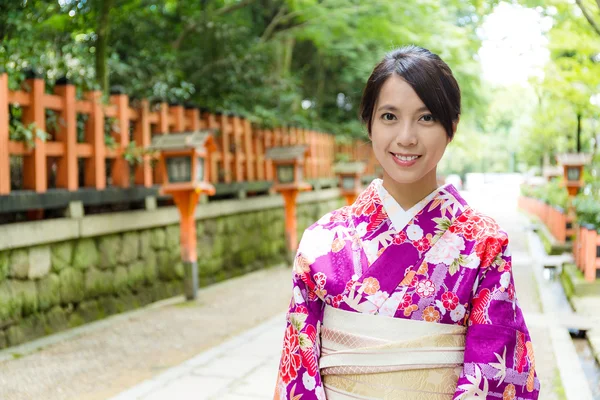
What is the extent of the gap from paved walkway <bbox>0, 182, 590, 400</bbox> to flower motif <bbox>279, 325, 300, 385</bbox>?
253 cm

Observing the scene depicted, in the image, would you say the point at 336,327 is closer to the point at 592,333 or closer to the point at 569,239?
the point at 592,333

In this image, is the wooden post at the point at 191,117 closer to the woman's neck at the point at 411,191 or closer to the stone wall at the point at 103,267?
the stone wall at the point at 103,267

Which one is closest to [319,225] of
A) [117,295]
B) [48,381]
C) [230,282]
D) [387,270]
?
→ [387,270]

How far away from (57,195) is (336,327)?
5.03m

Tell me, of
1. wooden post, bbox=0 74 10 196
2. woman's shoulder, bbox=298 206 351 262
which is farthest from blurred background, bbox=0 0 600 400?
woman's shoulder, bbox=298 206 351 262

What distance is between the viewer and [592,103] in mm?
9586

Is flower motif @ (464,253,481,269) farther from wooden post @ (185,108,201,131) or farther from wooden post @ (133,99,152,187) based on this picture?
wooden post @ (185,108,201,131)

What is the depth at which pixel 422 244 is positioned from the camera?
5.79ft

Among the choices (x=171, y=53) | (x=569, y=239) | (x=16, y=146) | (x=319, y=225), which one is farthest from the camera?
(x=569, y=239)

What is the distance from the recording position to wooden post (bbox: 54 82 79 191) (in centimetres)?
639

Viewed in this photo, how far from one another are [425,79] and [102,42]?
705cm

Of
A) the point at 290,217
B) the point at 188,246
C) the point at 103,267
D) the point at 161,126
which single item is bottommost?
the point at 103,267

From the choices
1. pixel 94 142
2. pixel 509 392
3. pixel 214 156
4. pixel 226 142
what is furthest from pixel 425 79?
pixel 226 142

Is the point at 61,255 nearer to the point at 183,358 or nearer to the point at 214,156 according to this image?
the point at 183,358
